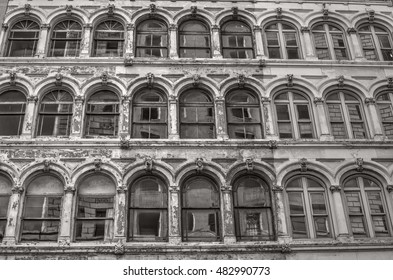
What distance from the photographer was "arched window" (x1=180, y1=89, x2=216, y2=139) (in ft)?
61.7

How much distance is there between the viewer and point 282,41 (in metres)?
21.1

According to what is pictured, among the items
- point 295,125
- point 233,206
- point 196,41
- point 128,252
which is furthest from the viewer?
point 196,41

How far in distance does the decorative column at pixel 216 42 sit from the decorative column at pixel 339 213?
6364 mm

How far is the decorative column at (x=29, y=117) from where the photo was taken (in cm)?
1820

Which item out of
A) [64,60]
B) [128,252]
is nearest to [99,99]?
[64,60]

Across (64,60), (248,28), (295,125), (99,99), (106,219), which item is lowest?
(106,219)

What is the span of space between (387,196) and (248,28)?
8207mm

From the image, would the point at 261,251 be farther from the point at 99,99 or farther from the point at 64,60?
the point at 64,60

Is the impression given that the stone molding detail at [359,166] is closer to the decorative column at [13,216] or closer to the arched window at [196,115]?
the arched window at [196,115]

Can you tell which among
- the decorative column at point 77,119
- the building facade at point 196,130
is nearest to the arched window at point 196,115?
the building facade at point 196,130

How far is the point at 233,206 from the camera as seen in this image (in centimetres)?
1738

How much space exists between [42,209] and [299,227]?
25.8ft

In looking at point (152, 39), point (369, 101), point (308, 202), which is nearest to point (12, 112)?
point (152, 39)

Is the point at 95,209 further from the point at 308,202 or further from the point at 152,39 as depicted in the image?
the point at 152,39
